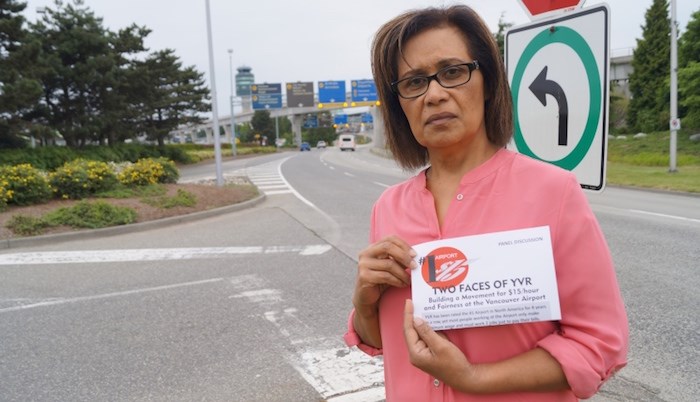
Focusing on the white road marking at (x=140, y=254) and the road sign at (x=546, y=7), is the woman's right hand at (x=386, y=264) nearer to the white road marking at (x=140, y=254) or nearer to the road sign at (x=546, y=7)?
the road sign at (x=546, y=7)

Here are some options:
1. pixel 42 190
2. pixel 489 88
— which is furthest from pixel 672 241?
pixel 42 190

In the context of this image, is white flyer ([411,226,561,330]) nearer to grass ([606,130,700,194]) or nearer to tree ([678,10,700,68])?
grass ([606,130,700,194])

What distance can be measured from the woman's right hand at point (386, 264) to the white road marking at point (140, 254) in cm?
627

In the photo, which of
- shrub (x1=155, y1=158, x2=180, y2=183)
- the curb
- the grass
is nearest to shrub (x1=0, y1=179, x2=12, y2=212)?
the curb

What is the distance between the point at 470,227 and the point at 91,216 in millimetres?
10580

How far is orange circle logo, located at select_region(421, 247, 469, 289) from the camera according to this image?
4.11 feet

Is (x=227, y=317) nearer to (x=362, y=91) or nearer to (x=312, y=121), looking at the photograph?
(x=362, y=91)

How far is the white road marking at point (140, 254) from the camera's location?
7656 millimetres

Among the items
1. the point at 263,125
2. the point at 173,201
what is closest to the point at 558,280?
the point at 173,201

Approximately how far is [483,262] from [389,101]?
2.25 ft

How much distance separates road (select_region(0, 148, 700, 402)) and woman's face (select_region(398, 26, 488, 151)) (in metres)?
0.54

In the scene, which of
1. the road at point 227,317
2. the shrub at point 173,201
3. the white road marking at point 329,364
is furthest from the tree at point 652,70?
the white road marking at point 329,364

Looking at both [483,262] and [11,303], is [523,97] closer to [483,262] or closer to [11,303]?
[483,262]

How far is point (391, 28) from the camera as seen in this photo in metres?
1.49
